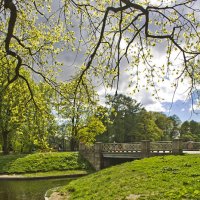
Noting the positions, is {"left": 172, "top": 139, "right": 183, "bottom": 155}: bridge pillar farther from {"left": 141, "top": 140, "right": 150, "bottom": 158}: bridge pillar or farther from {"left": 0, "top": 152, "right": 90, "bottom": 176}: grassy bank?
{"left": 0, "top": 152, "right": 90, "bottom": 176}: grassy bank

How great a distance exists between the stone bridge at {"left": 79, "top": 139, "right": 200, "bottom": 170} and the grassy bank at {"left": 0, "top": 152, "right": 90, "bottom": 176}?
1.47 metres

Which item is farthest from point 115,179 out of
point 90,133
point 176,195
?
point 90,133

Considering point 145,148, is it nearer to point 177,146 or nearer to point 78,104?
point 177,146

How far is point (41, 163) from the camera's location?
139 feet

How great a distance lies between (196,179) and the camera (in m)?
16.0

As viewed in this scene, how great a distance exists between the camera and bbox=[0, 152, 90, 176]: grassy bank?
4041cm

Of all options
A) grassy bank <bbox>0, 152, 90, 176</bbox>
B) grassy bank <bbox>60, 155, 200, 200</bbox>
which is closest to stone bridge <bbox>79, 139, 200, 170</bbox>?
grassy bank <bbox>0, 152, 90, 176</bbox>

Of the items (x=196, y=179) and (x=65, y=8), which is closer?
(x=65, y=8)

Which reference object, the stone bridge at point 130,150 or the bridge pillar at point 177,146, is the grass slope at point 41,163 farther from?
the bridge pillar at point 177,146

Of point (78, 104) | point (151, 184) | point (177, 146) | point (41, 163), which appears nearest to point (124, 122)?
point (41, 163)

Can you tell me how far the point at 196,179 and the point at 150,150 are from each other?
2104cm

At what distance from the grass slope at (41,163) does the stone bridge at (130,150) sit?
153 cm

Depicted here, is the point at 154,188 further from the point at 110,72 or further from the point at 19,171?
the point at 19,171

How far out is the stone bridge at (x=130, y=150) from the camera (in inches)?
1377
